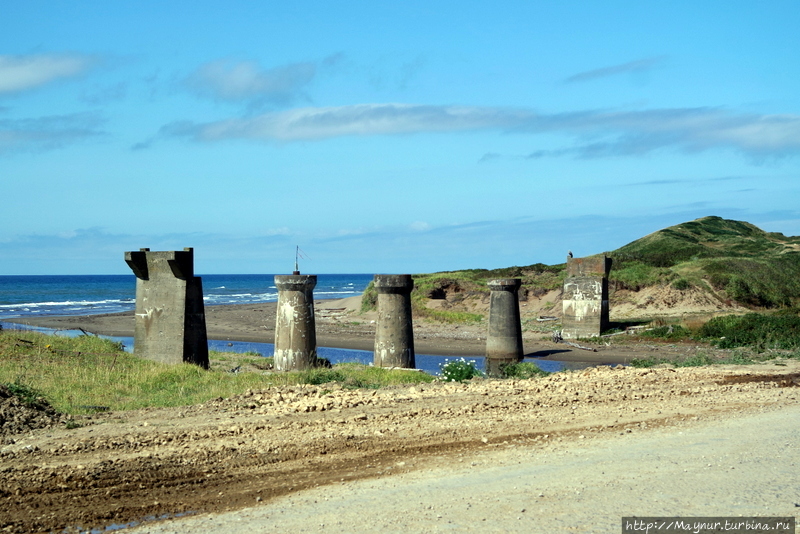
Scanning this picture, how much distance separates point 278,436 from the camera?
32.6ft

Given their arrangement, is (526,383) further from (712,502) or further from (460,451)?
(712,502)

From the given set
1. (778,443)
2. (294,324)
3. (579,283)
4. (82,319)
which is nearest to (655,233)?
(579,283)

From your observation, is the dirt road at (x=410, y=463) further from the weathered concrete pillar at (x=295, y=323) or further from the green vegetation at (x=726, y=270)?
the green vegetation at (x=726, y=270)

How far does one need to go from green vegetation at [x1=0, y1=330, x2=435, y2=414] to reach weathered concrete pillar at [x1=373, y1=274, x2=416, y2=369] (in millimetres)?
823

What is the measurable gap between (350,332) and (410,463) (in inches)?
1176

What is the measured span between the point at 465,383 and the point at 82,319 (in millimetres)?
39013

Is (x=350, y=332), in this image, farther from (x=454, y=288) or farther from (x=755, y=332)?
(x=755, y=332)

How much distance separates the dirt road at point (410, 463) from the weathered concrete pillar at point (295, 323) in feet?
15.4

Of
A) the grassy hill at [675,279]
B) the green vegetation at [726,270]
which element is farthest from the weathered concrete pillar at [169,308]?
the green vegetation at [726,270]

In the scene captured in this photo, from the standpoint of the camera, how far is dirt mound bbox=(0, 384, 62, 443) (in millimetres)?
10188

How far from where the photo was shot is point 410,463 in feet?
28.6

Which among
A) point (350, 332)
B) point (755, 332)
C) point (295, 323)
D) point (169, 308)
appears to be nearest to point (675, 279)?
point (755, 332)

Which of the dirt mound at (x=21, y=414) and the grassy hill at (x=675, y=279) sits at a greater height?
the grassy hill at (x=675, y=279)

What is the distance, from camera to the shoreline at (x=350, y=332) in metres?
28.4
